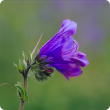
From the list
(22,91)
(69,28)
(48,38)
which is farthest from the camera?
(48,38)

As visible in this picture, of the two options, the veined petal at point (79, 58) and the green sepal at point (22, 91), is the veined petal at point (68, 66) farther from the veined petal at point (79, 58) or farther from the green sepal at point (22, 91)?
the green sepal at point (22, 91)

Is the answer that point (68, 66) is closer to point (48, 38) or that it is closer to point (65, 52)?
point (65, 52)

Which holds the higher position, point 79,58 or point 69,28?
point 69,28

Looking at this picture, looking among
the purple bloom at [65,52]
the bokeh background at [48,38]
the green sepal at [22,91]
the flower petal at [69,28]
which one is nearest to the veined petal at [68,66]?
the purple bloom at [65,52]

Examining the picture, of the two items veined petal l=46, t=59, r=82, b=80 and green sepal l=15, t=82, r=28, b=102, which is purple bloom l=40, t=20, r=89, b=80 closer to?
veined petal l=46, t=59, r=82, b=80

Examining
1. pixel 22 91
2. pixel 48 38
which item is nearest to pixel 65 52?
pixel 22 91

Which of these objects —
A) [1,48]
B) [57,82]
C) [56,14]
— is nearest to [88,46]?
[56,14]

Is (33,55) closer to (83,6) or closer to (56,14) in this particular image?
(56,14)
